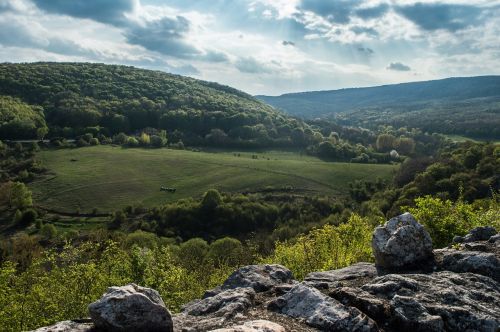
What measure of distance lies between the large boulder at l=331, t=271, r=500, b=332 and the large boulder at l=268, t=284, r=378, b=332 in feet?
3.36

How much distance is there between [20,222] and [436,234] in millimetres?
175918

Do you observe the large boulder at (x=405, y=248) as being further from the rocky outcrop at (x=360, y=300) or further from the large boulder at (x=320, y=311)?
the large boulder at (x=320, y=311)

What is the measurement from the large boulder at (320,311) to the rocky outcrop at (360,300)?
4 centimetres

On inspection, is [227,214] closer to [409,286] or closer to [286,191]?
[286,191]

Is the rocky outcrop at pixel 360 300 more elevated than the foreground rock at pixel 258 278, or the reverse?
the rocky outcrop at pixel 360 300

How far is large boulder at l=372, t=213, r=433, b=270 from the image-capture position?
2125 centimetres

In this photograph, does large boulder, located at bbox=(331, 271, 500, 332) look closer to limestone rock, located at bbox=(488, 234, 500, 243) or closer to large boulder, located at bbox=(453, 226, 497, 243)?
limestone rock, located at bbox=(488, 234, 500, 243)

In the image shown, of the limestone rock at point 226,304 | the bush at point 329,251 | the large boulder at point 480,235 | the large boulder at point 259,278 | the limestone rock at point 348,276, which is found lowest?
the bush at point 329,251

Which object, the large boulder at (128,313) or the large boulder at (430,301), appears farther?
the large boulder at (430,301)

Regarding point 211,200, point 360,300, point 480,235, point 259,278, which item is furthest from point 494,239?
point 211,200

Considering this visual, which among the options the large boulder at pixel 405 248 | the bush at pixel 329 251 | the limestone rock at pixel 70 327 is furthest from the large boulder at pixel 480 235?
the limestone rock at pixel 70 327

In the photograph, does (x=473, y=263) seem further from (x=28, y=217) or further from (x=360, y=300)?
(x=28, y=217)

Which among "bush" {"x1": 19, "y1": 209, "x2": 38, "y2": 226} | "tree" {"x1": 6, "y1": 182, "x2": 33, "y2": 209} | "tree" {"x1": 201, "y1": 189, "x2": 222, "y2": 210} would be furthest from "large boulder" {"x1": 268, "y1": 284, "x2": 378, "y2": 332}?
"tree" {"x1": 6, "y1": 182, "x2": 33, "y2": 209}

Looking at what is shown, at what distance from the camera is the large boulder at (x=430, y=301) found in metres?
15.7
